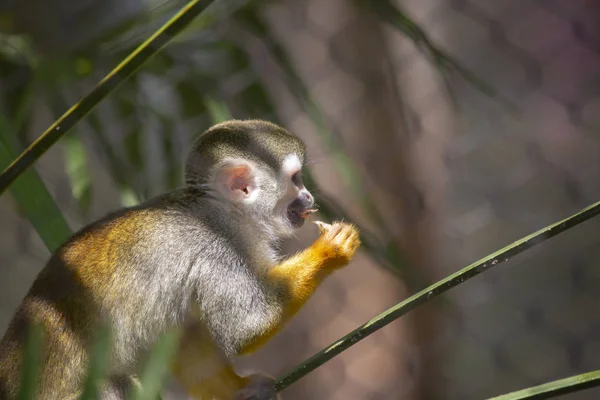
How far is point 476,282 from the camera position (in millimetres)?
2514

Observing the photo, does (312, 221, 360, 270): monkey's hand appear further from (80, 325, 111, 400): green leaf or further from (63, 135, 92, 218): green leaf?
(80, 325, 111, 400): green leaf

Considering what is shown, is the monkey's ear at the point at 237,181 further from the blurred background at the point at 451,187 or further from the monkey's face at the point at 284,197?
the blurred background at the point at 451,187

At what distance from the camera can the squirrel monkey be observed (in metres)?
1.06

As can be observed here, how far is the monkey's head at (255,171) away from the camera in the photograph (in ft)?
4.03

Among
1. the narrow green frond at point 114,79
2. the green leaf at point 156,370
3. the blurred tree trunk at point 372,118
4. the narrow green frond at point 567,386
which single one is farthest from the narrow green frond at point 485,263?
the blurred tree trunk at point 372,118

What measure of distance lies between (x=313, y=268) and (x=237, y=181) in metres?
0.21

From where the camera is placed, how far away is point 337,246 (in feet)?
3.85

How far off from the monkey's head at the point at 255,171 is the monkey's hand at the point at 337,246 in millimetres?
63

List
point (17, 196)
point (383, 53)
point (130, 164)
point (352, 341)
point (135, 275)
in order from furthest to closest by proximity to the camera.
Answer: point (383, 53) < point (130, 164) < point (135, 275) < point (17, 196) < point (352, 341)

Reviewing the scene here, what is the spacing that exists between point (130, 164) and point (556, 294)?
1.62 meters

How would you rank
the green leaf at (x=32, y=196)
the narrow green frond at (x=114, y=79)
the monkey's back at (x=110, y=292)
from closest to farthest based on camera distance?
the narrow green frond at (x=114, y=79) → the green leaf at (x=32, y=196) → the monkey's back at (x=110, y=292)

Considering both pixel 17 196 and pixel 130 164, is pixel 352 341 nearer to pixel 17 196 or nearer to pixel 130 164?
pixel 17 196

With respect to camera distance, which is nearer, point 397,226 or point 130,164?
point 130,164

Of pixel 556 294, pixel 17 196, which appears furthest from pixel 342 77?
pixel 17 196
